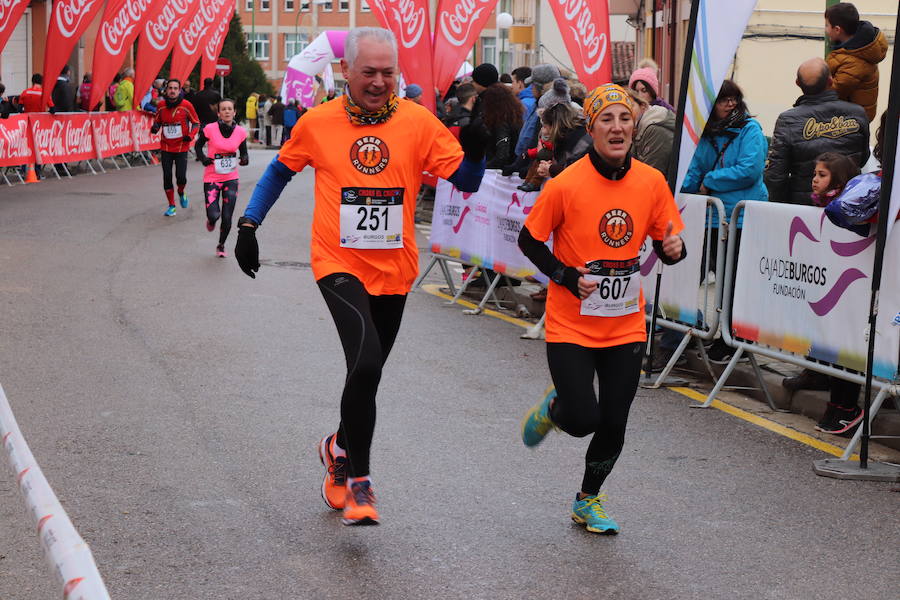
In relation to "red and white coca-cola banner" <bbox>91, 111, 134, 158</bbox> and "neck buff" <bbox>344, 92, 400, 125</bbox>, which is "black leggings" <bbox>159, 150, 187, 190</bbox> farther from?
"neck buff" <bbox>344, 92, 400, 125</bbox>

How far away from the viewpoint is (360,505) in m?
5.58

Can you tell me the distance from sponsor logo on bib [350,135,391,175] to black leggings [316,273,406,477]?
1.48 ft

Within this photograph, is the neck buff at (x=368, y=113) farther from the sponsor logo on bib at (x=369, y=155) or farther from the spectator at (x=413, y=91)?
the spectator at (x=413, y=91)

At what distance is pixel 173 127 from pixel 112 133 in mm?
11902

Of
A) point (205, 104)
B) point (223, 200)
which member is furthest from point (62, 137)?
point (223, 200)

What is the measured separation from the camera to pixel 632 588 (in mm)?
5000

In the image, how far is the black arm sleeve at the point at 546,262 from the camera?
218 inches

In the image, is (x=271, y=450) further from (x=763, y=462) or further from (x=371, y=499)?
(x=763, y=462)

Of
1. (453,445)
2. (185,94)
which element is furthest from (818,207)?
(185,94)

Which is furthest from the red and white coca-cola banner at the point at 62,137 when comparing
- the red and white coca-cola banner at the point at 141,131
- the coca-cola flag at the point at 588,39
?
the coca-cola flag at the point at 588,39

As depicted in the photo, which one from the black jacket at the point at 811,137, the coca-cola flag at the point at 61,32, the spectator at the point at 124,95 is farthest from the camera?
the spectator at the point at 124,95

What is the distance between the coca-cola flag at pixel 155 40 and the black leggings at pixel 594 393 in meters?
25.9

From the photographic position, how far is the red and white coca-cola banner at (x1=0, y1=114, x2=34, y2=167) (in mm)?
23906

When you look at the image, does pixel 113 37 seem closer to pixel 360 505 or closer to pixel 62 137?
pixel 62 137
